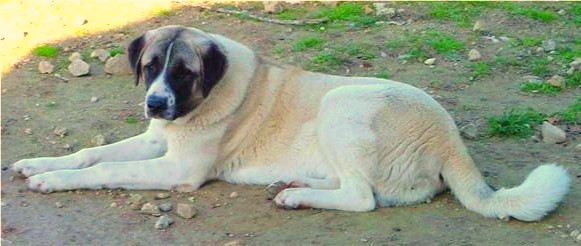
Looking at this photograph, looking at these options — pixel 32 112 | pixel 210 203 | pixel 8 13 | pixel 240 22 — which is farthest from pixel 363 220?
pixel 8 13

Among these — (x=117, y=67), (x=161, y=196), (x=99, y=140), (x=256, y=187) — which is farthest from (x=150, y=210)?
(x=117, y=67)

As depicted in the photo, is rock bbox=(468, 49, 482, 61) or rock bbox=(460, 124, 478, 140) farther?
rock bbox=(468, 49, 482, 61)

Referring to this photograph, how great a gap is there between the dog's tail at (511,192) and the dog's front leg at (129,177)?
1.60 meters

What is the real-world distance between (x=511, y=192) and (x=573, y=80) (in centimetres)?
299

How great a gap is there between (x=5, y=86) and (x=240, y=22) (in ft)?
8.43

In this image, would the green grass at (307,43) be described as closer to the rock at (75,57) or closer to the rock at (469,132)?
the rock at (75,57)

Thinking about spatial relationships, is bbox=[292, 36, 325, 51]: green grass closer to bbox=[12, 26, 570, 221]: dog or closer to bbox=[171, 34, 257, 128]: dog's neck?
bbox=[12, 26, 570, 221]: dog

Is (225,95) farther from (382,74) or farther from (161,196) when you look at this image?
(382,74)

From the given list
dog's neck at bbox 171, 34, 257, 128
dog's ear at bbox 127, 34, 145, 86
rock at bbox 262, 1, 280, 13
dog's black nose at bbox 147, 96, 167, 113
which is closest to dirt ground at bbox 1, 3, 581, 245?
rock at bbox 262, 1, 280, 13

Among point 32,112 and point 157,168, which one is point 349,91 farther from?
point 32,112

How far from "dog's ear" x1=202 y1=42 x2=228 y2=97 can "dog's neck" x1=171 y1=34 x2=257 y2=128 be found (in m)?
0.12

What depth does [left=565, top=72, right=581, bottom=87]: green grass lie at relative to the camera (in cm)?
841

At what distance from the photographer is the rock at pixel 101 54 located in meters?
8.80

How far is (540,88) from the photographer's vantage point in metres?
8.29
